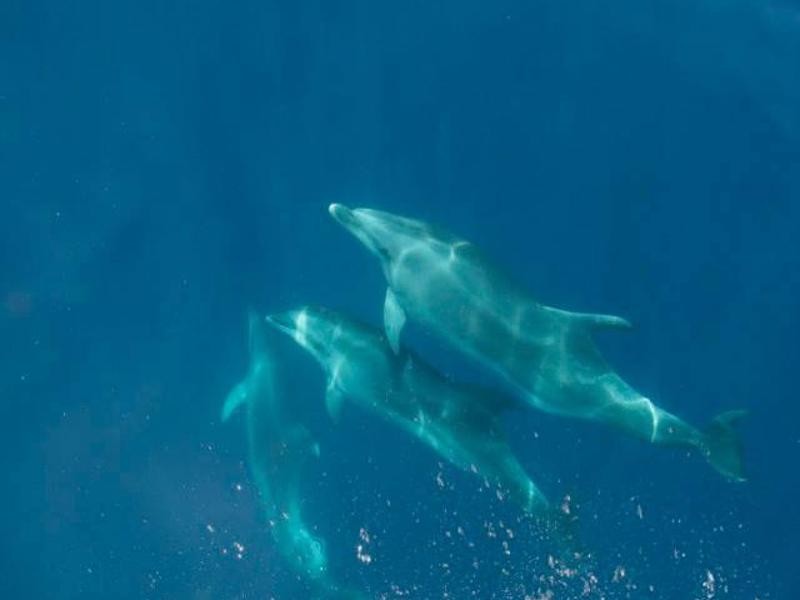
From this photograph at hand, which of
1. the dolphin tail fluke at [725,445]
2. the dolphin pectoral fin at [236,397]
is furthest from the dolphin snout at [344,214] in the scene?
the dolphin tail fluke at [725,445]

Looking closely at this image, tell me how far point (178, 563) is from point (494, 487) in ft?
21.8

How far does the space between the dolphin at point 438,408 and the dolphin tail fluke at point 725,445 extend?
7.31ft

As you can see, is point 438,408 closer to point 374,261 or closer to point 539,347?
point 539,347

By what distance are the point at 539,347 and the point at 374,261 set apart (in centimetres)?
386

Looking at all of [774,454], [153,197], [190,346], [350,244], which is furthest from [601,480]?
[153,197]

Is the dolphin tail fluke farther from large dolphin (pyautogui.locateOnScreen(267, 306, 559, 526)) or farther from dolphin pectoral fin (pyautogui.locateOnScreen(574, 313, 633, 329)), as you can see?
large dolphin (pyautogui.locateOnScreen(267, 306, 559, 526))

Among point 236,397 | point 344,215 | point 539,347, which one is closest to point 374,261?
point 344,215

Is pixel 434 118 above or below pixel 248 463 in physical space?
above

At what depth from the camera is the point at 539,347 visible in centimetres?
1151

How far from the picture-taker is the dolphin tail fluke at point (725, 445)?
11.7 m

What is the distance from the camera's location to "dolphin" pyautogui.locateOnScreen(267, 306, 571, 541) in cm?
1229

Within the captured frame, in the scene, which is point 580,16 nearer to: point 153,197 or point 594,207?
point 594,207

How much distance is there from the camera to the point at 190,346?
49.5 feet

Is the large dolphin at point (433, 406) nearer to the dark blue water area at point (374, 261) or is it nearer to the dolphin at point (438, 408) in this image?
the dolphin at point (438, 408)
